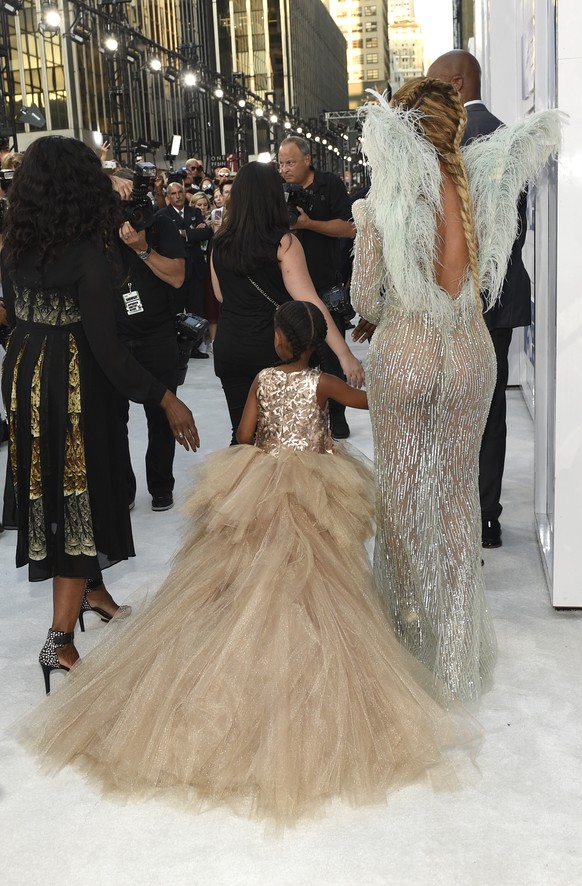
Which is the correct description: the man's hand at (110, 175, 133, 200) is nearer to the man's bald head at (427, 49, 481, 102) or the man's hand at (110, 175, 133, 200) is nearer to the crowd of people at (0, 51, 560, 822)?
the crowd of people at (0, 51, 560, 822)

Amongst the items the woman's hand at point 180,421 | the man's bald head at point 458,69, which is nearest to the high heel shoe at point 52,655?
the woman's hand at point 180,421

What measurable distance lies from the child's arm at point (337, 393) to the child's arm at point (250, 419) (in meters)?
0.20

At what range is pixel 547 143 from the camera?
2885 mm

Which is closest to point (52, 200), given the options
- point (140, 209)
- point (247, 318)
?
point (247, 318)

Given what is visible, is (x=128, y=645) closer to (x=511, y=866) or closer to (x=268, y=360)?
(x=511, y=866)

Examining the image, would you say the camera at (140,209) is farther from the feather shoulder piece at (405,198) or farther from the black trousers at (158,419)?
the feather shoulder piece at (405,198)

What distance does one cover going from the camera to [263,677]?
242cm

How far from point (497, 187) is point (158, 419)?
2729 mm

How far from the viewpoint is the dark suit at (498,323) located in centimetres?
383

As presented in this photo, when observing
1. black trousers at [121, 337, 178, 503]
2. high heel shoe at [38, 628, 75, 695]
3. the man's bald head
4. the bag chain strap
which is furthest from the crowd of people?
black trousers at [121, 337, 178, 503]

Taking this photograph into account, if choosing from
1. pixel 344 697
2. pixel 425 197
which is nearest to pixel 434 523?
pixel 344 697

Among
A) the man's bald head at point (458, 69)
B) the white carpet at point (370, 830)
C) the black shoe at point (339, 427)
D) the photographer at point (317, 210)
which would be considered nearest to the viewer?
the white carpet at point (370, 830)

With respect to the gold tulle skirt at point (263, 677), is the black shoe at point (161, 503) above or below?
below

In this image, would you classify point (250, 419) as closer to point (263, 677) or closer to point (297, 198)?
point (263, 677)
